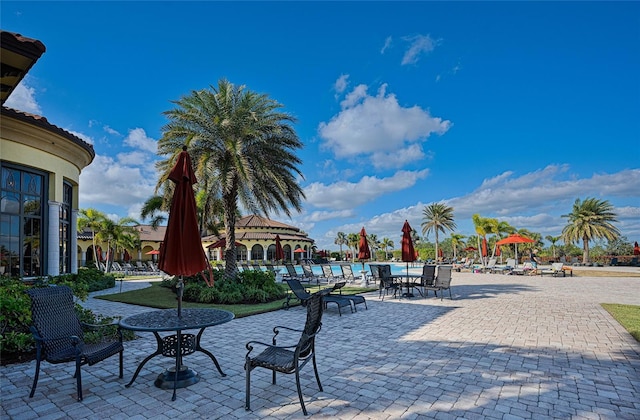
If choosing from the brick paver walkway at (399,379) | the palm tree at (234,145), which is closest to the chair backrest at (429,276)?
the brick paver walkway at (399,379)

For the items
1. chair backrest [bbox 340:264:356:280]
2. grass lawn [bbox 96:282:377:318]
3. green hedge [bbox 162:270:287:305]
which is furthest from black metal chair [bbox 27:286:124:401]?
chair backrest [bbox 340:264:356:280]

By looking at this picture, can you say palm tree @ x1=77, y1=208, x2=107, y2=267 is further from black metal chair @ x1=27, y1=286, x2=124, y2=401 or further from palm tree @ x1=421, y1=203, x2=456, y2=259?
palm tree @ x1=421, y1=203, x2=456, y2=259

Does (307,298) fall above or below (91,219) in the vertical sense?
below

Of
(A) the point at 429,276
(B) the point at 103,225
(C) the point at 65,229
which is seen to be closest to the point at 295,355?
(A) the point at 429,276

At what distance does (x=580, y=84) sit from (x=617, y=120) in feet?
29.7

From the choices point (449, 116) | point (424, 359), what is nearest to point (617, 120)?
point (449, 116)

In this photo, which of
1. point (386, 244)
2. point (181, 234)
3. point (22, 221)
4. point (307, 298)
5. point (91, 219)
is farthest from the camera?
point (386, 244)

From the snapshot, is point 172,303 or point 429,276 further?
point 429,276

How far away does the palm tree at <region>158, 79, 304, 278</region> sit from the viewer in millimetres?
13172

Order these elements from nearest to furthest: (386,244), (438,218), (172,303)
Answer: (172,303) < (438,218) < (386,244)

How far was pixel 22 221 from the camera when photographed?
1022cm

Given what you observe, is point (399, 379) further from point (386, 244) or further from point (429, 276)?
point (386, 244)

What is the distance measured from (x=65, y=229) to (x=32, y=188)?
8.11 feet

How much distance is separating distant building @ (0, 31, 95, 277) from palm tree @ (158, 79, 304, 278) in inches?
136
